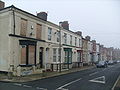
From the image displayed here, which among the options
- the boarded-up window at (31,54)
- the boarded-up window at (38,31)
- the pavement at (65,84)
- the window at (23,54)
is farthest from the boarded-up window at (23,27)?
the pavement at (65,84)

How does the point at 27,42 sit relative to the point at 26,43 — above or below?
above

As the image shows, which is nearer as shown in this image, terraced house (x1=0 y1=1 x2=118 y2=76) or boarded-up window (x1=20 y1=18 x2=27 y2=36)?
terraced house (x1=0 y1=1 x2=118 y2=76)

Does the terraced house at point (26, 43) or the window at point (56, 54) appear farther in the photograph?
the window at point (56, 54)

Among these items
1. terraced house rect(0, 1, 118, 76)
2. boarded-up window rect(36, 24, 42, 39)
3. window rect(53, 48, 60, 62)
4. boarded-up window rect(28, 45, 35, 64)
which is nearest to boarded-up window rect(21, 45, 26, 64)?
terraced house rect(0, 1, 118, 76)

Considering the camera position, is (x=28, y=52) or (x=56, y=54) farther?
(x=56, y=54)

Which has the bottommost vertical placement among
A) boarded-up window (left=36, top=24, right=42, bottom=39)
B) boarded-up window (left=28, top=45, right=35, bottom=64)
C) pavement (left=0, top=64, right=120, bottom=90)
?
pavement (left=0, top=64, right=120, bottom=90)

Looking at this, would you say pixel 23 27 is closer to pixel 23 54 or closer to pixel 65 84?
pixel 23 54

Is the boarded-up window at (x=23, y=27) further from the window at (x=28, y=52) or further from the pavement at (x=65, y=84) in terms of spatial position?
the pavement at (x=65, y=84)

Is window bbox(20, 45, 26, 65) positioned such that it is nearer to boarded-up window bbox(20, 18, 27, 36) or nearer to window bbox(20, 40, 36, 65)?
window bbox(20, 40, 36, 65)

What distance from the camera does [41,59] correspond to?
27016 mm

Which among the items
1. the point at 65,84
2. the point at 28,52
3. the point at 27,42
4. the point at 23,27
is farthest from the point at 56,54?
the point at 65,84

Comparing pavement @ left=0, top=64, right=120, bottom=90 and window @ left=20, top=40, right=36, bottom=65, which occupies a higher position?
window @ left=20, top=40, right=36, bottom=65

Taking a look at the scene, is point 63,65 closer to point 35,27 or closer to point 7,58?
point 35,27

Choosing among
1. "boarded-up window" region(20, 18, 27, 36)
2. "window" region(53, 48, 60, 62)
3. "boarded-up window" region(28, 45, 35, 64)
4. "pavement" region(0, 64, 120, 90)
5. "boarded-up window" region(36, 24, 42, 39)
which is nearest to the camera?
"pavement" region(0, 64, 120, 90)
